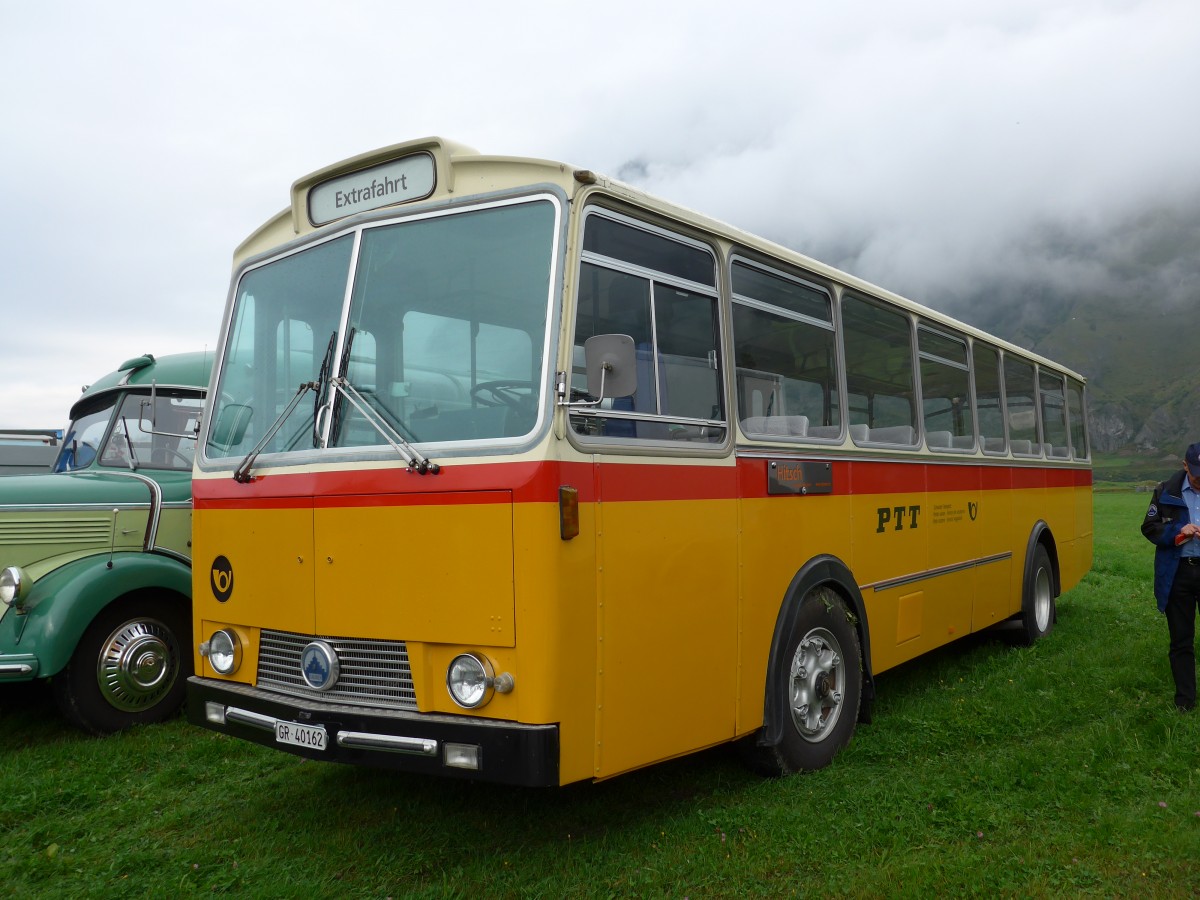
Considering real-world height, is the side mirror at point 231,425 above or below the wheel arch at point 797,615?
above

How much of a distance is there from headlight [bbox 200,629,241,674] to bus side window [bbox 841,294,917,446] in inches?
146

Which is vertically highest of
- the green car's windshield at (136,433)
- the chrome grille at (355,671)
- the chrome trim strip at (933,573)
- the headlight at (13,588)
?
the green car's windshield at (136,433)

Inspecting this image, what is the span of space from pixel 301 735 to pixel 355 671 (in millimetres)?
335

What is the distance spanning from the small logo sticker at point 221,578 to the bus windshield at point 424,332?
636 millimetres

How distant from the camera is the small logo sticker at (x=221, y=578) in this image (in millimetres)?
4727

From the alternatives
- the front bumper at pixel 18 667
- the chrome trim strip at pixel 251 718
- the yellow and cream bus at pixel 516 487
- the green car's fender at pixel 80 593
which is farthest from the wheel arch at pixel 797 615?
the front bumper at pixel 18 667

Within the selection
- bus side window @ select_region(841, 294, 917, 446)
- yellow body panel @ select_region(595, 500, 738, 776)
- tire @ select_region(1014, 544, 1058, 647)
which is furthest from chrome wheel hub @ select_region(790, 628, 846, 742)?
tire @ select_region(1014, 544, 1058, 647)

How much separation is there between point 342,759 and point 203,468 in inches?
73.3

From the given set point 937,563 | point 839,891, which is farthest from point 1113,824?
point 937,563

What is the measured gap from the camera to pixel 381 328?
14.0ft

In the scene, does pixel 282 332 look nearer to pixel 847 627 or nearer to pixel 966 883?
pixel 847 627

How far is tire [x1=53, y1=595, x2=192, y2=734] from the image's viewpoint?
20.4ft

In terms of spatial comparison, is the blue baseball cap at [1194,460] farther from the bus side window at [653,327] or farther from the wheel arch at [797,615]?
the bus side window at [653,327]

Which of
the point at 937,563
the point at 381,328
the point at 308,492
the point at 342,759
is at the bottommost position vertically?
the point at 342,759
